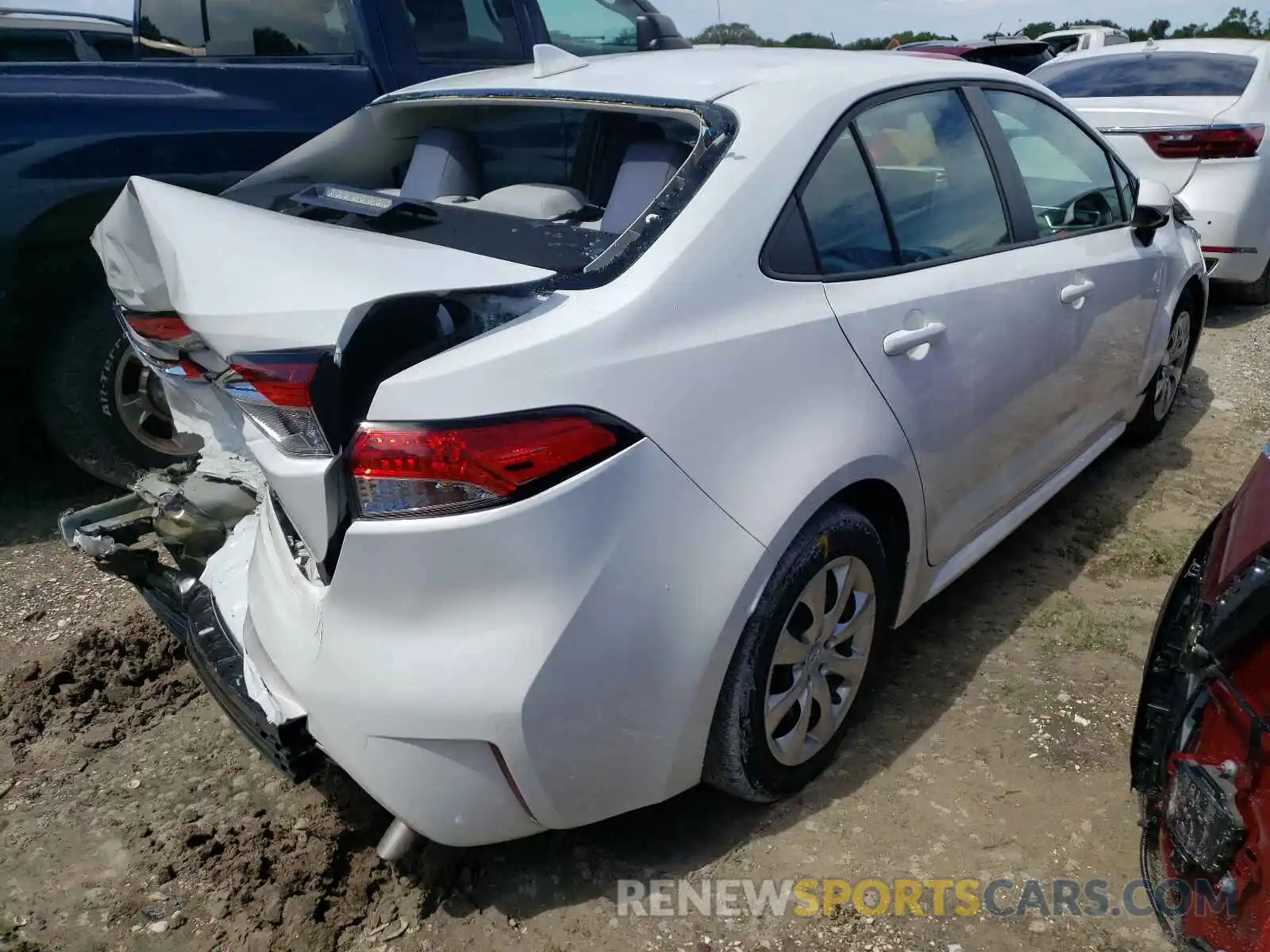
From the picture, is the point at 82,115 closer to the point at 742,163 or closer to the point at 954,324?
the point at 742,163

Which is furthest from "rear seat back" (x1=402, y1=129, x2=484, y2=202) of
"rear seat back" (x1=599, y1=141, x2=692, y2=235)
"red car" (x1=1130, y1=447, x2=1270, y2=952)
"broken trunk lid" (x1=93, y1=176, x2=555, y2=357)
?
"red car" (x1=1130, y1=447, x2=1270, y2=952)

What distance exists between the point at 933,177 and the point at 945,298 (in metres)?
0.43

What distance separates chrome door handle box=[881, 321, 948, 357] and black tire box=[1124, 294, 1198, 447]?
2.12 meters

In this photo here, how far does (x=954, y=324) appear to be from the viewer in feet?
8.03

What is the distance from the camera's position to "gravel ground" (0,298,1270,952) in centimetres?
203

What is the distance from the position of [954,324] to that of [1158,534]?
1.74m

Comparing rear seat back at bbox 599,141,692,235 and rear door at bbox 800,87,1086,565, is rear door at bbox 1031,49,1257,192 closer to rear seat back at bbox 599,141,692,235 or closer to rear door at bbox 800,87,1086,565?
rear door at bbox 800,87,1086,565

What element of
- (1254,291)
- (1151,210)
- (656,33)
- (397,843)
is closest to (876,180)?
(1151,210)

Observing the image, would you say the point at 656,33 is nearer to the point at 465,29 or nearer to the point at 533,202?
the point at 465,29

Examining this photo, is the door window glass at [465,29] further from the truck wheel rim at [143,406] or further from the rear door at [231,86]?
the truck wheel rim at [143,406]

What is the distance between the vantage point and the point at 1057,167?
3322 millimetres

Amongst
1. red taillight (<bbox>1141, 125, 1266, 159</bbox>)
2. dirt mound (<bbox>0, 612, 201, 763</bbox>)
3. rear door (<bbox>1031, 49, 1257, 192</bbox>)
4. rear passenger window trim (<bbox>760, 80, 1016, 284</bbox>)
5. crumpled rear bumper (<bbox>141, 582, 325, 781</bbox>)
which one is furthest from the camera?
rear door (<bbox>1031, 49, 1257, 192</bbox>)

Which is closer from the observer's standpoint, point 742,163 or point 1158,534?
point 742,163

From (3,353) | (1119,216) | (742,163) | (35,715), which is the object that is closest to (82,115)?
(3,353)
